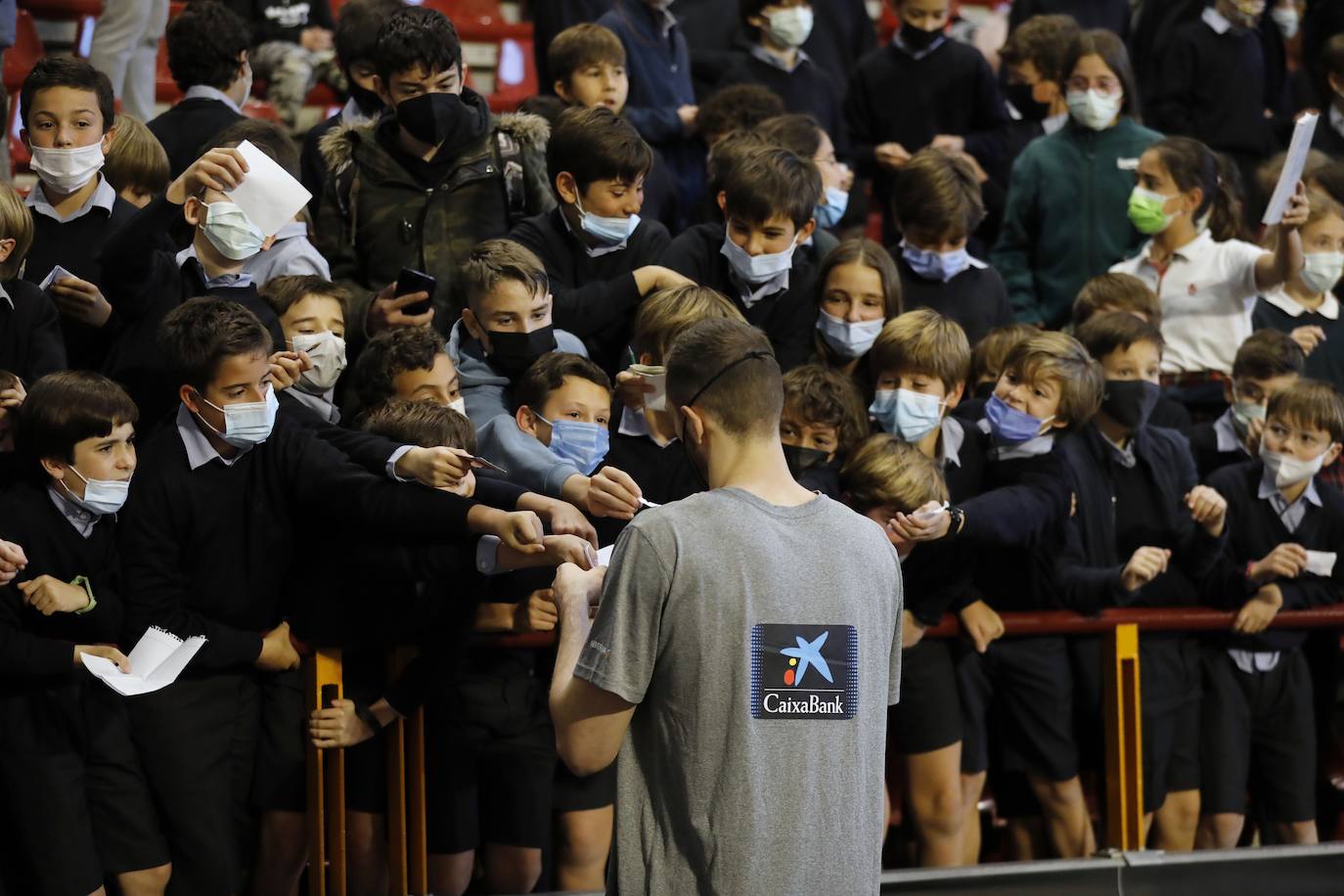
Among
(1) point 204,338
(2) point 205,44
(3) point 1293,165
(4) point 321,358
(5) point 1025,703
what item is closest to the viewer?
(1) point 204,338

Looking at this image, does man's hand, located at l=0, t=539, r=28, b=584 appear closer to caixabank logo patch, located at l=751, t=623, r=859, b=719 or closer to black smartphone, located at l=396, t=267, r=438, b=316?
black smartphone, located at l=396, t=267, r=438, b=316

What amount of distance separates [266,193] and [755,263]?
5.77 ft

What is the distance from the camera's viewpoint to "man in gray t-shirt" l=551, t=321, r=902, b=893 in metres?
3.70

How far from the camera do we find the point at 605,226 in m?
6.35

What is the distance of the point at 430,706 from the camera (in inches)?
211

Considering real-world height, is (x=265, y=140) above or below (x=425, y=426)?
above

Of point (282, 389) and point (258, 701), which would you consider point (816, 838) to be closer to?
point (258, 701)

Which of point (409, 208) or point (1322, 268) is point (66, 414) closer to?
point (409, 208)

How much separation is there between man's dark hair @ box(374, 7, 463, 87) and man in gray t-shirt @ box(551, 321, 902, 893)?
285 cm

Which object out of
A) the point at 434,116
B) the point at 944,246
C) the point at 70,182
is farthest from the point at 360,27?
the point at 944,246

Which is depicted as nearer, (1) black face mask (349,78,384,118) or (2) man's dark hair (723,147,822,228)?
(2) man's dark hair (723,147,822,228)

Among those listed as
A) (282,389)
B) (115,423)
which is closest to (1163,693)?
(282,389)

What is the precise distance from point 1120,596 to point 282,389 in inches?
103

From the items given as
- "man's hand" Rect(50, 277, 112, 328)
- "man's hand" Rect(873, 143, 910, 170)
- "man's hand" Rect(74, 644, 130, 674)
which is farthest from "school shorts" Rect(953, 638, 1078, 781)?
"man's hand" Rect(873, 143, 910, 170)
